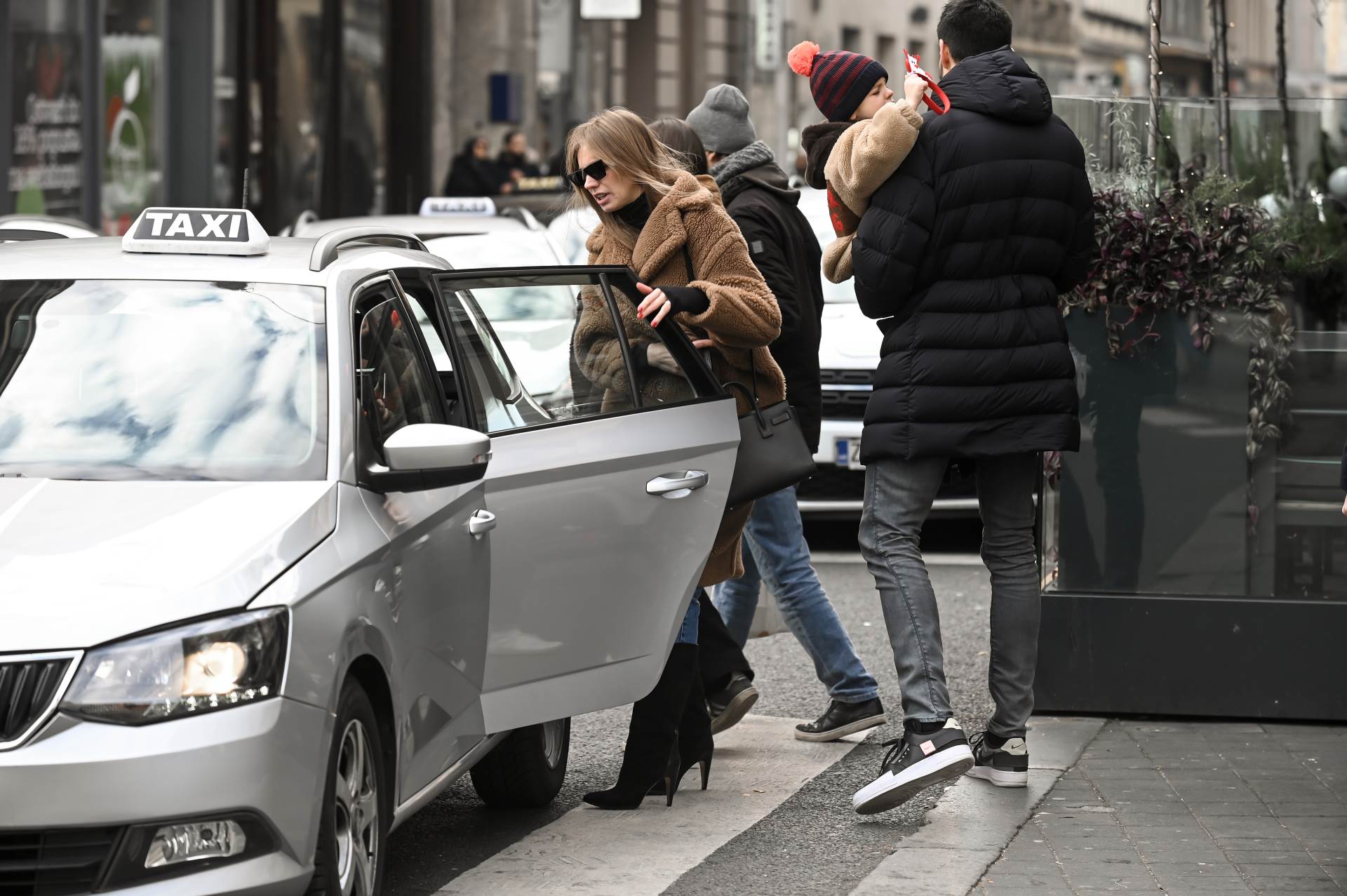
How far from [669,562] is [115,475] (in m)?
A: 1.55

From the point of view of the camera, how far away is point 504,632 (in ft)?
16.6

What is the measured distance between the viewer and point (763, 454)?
589cm

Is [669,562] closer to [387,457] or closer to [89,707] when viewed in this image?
[387,457]

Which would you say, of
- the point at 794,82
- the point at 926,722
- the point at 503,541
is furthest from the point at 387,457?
the point at 794,82

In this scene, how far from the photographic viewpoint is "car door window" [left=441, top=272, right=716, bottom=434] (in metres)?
5.35

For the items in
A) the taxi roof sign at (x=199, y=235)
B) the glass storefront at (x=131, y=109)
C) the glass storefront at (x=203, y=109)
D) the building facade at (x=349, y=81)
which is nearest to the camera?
the taxi roof sign at (x=199, y=235)

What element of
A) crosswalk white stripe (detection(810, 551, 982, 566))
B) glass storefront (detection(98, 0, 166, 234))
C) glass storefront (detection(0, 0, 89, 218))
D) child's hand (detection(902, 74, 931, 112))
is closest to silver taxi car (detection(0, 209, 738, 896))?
child's hand (detection(902, 74, 931, 112))

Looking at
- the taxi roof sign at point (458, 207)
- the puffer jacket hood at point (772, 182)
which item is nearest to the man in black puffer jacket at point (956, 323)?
the puffer jacket hood at point (772, 182)

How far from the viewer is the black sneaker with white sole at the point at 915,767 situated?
5.52 meters

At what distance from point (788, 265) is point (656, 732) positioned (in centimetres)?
158

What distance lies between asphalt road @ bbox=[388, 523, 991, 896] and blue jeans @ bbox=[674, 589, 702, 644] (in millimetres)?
519

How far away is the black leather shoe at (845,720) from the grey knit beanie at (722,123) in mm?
1762

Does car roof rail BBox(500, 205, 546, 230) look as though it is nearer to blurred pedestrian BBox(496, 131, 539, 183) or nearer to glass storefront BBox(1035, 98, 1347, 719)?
glass storefront BBox(1035, 98, 1347, 719)

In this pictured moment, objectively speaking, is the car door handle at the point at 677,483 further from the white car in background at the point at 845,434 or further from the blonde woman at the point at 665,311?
the white car in background at the point at 845,434
